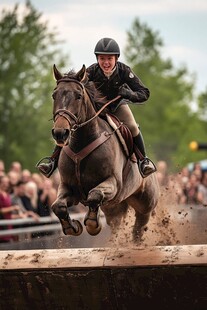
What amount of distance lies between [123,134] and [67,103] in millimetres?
1718

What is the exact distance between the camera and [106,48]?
10727 mm

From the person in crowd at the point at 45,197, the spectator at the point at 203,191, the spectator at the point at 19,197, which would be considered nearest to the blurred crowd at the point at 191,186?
the spectator at the point at 203,191

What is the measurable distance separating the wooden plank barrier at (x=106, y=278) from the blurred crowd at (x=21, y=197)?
5336 mm

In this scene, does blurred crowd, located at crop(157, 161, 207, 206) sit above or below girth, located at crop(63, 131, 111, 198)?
below

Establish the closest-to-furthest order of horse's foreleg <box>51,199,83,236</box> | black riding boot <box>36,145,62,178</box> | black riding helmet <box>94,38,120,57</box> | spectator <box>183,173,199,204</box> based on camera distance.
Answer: horse's foreleg <box>51,199,83,236</box>
black riding helmet <box>94,38,120,57</box>
black riding boot <box>36,145,62,178</box>
spectator <box>183,173,199,204</box>

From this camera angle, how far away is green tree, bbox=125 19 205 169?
72.4 metres

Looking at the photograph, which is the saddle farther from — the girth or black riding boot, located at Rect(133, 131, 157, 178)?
the girth

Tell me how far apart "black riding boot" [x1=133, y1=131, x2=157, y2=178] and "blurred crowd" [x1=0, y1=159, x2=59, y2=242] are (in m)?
4.03

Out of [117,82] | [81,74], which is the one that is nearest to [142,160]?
[117,82]

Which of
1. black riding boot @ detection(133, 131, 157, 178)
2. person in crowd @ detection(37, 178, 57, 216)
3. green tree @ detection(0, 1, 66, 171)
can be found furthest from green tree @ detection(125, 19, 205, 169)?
black riding boot @ detection(133, 131, 157, 178)

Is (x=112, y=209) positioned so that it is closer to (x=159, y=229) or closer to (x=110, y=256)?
(x=159, y=229)

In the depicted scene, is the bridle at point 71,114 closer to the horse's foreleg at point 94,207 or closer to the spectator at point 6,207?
the horse's foreleg at point 94,207

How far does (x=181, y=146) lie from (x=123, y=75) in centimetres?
6136

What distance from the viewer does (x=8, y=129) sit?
40.5 metres
